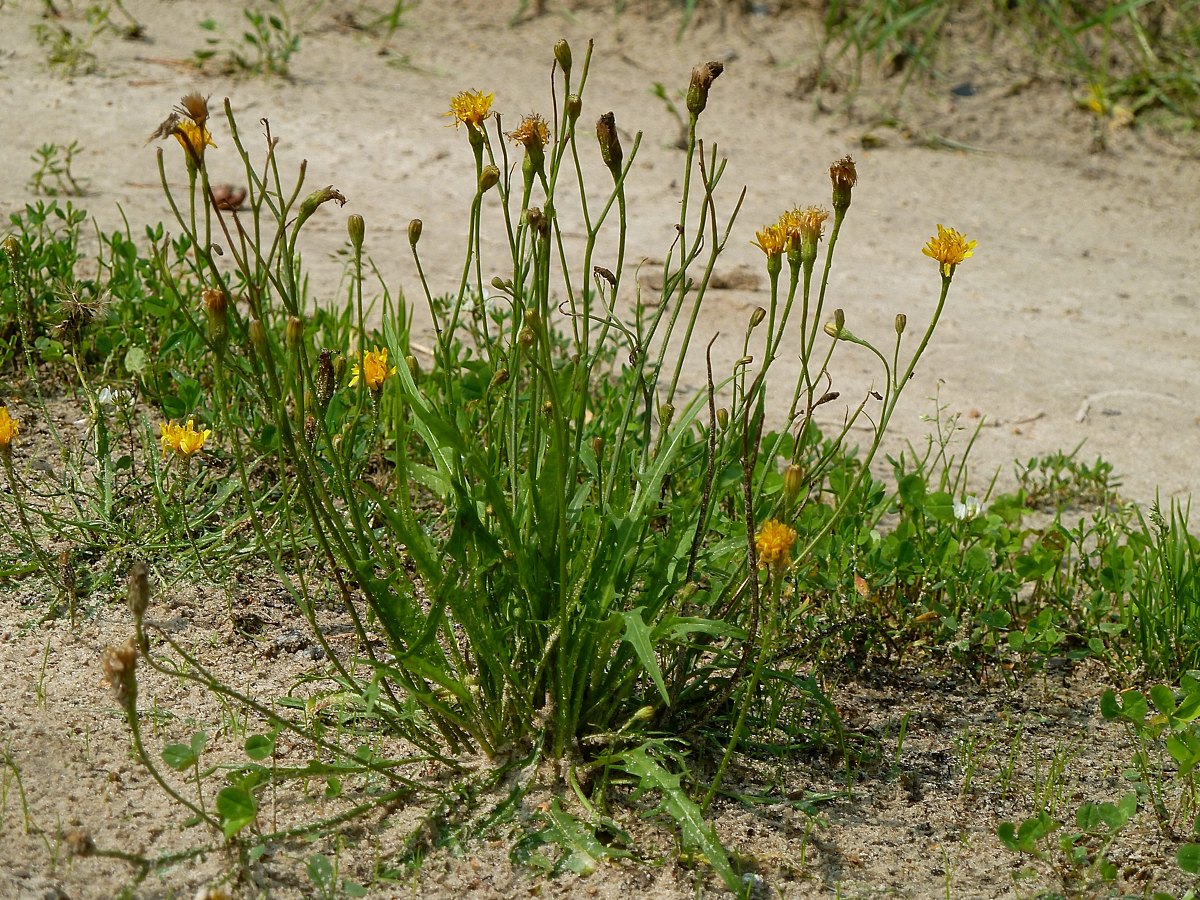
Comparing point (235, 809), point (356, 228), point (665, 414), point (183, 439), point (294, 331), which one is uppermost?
point (356, 228)

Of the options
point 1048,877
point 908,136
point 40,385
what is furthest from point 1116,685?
point 908,136

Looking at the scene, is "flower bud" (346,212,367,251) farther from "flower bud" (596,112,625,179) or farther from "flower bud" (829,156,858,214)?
"flower bud" (829,156,858,214)

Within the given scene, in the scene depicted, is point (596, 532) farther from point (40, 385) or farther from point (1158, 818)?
point (40, 385)

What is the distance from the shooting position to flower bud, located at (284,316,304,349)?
1.71 metres

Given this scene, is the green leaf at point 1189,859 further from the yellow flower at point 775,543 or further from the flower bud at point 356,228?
the flower bud at point 356,228

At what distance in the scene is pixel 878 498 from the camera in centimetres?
261

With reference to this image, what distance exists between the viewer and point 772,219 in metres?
4.69

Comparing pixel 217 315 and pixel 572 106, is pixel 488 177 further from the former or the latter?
pixel 217 315

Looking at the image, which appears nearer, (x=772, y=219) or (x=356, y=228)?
(x=356, y=228)

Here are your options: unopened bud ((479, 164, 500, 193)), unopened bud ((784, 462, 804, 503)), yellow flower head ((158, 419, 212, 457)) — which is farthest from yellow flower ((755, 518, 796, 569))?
yellow flower head ((158, 419, 212, 457))

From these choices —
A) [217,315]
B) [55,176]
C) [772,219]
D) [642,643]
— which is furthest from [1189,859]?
[55,176]

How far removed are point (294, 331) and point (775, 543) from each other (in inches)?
26.7

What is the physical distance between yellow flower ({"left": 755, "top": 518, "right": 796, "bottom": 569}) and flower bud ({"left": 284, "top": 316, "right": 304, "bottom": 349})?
0.65 metres

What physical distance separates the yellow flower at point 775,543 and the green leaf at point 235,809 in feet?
2.39
